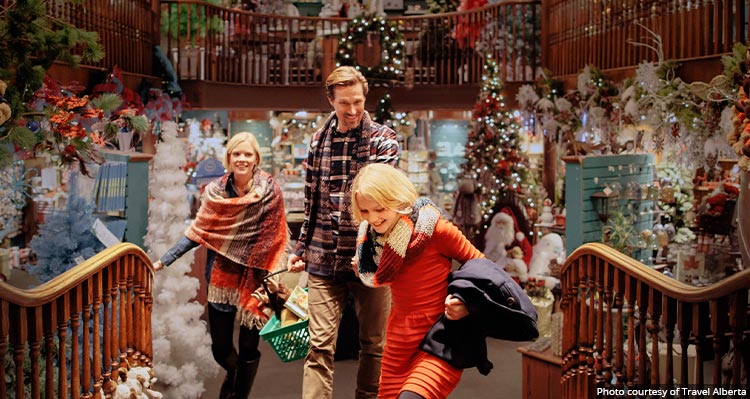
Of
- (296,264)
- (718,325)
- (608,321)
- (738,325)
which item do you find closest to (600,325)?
(608,321)

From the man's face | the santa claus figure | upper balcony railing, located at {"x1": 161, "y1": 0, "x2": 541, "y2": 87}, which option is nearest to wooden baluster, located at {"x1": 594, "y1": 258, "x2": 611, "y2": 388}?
the man's face

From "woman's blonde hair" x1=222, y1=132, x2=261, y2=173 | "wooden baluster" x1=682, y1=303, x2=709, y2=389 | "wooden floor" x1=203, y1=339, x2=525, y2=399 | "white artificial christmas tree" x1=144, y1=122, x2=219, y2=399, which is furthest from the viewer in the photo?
"wooden floor" x1=203, y1=339, x2=525, y2=399

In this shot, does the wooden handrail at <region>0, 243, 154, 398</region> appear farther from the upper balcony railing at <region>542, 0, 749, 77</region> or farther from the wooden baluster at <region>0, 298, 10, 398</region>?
the upper balcony railing at <region>542, 0, 749, 77</region>

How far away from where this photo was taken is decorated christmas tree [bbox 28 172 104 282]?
13.8 ft

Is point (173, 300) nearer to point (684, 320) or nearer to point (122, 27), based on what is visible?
point (684, 320)

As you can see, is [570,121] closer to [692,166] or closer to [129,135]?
[692,166]

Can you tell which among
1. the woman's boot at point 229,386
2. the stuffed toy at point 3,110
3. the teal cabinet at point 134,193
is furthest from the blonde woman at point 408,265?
the teal cabinet at point 134,193

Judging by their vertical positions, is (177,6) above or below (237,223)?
above

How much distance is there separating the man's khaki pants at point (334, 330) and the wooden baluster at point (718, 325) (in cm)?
150

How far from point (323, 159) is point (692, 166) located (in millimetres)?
3228

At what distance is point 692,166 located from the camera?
225 inches

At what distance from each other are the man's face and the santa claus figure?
5116 millimetres

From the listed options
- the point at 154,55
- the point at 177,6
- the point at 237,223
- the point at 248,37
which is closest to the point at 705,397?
the point at 237,223

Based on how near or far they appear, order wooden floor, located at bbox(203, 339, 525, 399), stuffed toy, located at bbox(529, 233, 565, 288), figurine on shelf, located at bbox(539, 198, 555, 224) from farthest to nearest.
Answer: figurine on shelf, located at bbox(539, 198, 555, 224), stuffed toy, located at bbox(529, 233, 565, 288), wooden floor, located at bbox(203, 339, 525, 399)
